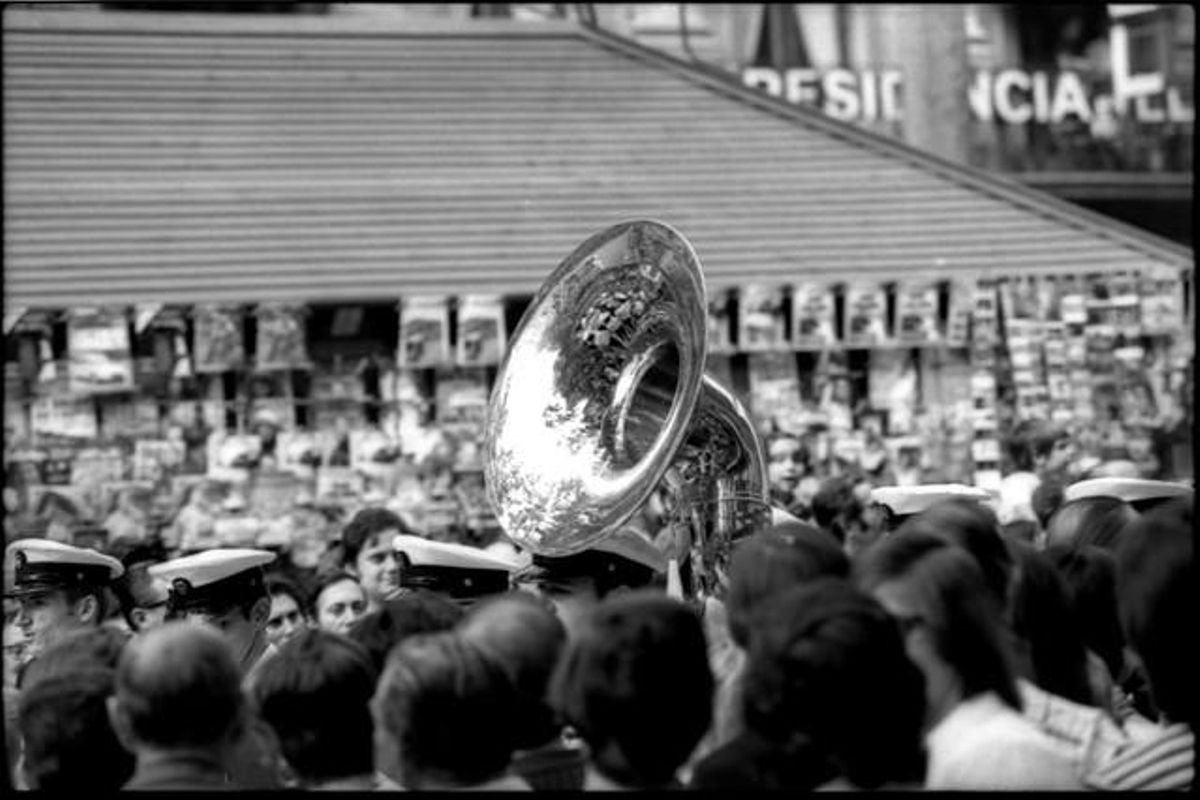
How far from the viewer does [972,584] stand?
4.11 metres

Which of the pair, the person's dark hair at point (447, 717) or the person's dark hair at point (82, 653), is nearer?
the person's dark hair at point (447, 717)

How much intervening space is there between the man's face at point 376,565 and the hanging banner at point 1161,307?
19.7ft

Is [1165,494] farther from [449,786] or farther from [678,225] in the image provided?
[678,225]

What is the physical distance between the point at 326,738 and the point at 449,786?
0.39 m

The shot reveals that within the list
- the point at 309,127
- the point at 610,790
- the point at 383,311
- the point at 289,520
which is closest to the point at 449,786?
the point at 610,790

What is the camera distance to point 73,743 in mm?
4672

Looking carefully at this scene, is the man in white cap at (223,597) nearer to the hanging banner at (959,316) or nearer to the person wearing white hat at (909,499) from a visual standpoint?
the person wearing white hat at (909,499)

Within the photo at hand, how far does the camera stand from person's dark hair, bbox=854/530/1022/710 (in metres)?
4.07

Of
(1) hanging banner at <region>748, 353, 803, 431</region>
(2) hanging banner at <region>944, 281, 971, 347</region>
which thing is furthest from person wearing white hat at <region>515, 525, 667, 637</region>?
(2) hanging banner at <region>944, 281, 971, 347</region>

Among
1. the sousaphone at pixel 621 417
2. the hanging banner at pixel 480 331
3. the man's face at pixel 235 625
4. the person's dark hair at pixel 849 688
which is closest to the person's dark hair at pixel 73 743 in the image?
the person's dark hair at pixel 849 688

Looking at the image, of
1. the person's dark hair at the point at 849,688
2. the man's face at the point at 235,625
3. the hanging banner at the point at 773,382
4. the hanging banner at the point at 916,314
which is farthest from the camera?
the hanging banner at the point at 916,314

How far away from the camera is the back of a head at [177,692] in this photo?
4176 millimetres

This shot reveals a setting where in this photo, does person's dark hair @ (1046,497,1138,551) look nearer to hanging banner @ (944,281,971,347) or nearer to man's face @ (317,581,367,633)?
man's face @ (317,581,367,633)

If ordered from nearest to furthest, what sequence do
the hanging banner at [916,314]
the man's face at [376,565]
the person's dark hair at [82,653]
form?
the person's dark hair at [82,653] → the man's face at [376,565] → the hanging banner at [916,314]
